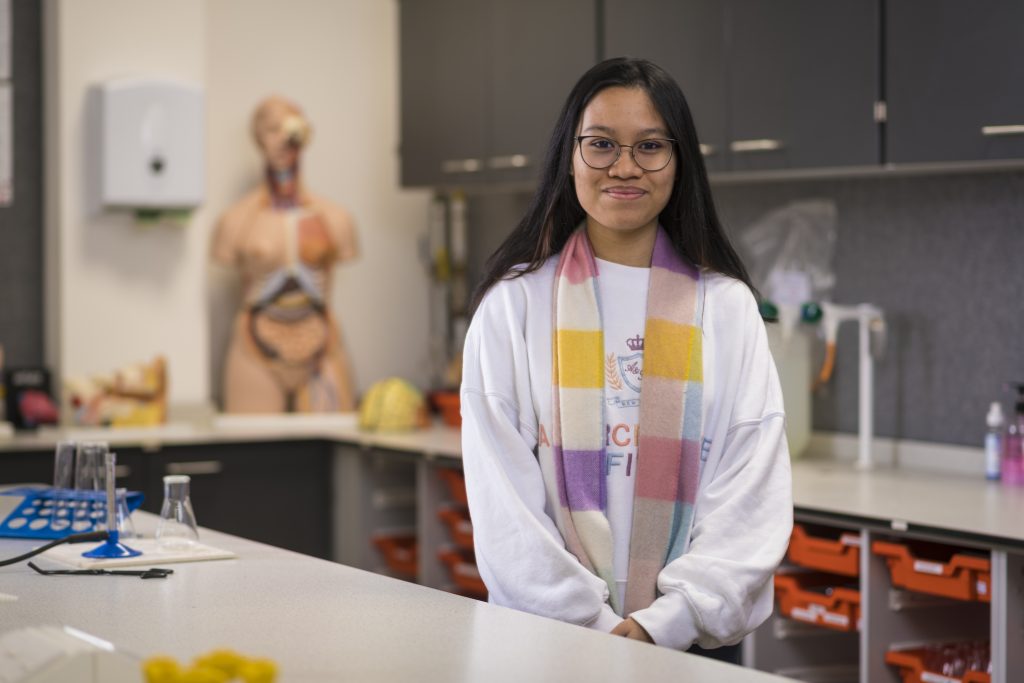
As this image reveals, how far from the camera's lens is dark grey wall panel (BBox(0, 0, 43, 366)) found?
440 centimetres

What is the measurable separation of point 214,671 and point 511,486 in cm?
74

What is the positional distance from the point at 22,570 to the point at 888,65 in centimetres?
207

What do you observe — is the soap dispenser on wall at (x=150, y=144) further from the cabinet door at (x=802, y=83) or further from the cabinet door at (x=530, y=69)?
the cabinet door at (x=802, y=83)

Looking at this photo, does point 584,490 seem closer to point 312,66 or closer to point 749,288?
point 749,288

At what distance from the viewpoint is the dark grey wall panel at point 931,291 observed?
3.25 metres

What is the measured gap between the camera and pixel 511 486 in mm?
1819

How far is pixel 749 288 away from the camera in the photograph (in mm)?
1963

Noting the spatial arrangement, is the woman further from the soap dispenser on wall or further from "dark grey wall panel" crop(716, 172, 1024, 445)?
the soap dispenser on wall

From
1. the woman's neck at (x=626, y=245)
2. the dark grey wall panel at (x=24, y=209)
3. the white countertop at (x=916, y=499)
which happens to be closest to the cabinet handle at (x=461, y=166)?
the dark grey wall panel at (x=24, y=209)

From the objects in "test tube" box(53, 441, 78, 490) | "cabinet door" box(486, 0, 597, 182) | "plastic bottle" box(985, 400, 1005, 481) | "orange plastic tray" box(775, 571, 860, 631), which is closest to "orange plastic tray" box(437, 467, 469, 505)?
"cabinet door" box(486, 0, 597, 182)

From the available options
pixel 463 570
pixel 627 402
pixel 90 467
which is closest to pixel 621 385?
pixel 627 402

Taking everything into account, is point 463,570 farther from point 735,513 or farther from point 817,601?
point 735,513

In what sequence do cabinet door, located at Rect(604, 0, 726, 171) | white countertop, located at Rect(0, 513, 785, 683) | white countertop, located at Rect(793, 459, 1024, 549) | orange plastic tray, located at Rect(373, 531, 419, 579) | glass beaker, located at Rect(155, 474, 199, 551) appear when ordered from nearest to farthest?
1. white countertop, located at Rect(0, 513, 785, 683)
2. glass beaker, located at Rect(155, 474, 199, 551)
3. white countertop, located at Rect(793, 459, 1024, 549)
4. cabinet door, located at Rect(604, 0, 726, 171)
5. orange plastic tray, located at Rect(373, 531, 419, 579)

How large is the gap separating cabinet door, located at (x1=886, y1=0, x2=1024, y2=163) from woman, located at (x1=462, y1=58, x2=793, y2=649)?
1172mm
